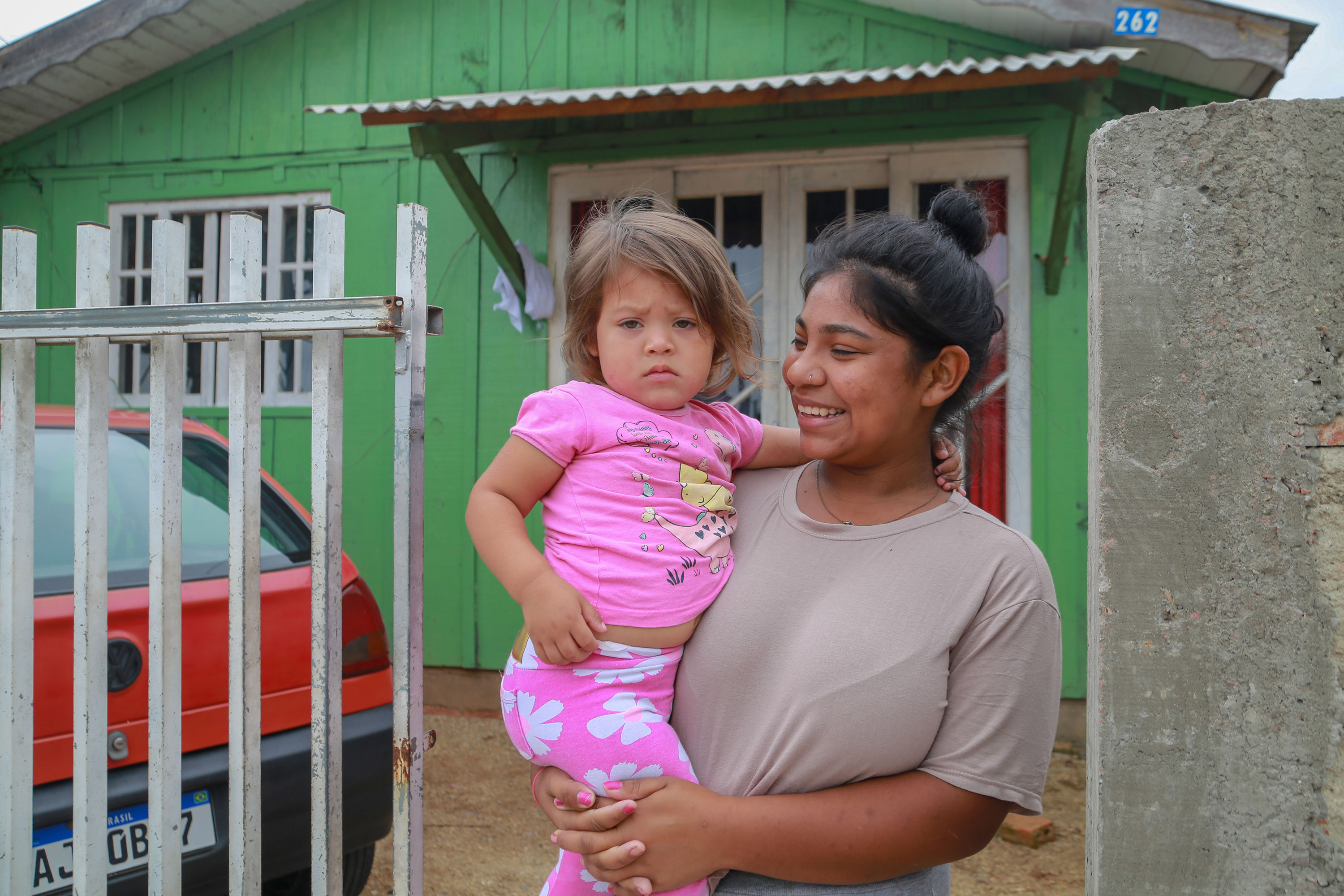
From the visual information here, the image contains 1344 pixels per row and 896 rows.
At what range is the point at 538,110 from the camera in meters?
4.04

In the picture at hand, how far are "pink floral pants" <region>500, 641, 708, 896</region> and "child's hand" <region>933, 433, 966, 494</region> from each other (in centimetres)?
53

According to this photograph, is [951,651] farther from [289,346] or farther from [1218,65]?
[289,346]

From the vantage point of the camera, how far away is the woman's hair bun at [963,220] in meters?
1.45

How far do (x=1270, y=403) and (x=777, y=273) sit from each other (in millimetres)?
3921

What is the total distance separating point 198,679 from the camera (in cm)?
217

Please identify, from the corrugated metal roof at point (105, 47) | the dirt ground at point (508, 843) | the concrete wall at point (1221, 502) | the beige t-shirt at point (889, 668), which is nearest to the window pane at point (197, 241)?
the corrugated metal roof at point (105, 47)

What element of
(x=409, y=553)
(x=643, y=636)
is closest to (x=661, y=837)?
(x=643, y=636)

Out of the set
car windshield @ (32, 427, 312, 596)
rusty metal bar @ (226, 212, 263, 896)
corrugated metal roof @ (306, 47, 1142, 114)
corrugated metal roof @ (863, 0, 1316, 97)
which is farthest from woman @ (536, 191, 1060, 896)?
corrugated metal roof @ (863, 0, 1316, 97)

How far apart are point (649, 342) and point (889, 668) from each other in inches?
27.3

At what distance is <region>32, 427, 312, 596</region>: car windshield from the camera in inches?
86.5

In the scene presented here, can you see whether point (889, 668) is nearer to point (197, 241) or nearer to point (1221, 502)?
point (1221, 502)

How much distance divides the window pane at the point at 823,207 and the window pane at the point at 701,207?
1.87 feet

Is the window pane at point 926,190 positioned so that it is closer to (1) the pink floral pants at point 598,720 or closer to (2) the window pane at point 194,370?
(1) the pink floral pants at point 598,720

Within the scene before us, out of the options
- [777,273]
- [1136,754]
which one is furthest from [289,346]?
[1136,754]
